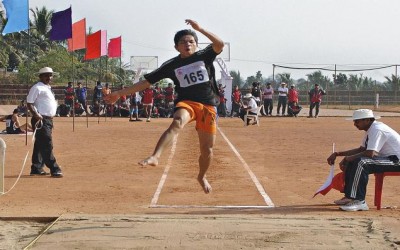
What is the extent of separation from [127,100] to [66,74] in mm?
22948

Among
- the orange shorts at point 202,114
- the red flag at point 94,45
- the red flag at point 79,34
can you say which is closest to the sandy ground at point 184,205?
the orange shorts at point 202,114

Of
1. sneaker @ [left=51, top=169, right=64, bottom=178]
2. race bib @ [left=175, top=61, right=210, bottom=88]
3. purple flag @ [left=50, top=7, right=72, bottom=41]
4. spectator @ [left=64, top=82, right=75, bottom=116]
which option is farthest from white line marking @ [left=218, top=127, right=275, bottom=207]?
spectator @ [left=64, top=82, right=75, bottom=116]

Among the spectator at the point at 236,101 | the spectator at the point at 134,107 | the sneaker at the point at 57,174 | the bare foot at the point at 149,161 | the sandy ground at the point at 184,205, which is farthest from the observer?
the spectator at the point at 236,101

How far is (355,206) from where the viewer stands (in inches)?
389

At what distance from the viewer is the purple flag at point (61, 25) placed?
82.7 feet

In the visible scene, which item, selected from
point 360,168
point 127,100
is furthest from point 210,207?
point 127,100

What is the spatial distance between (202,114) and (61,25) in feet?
58.3

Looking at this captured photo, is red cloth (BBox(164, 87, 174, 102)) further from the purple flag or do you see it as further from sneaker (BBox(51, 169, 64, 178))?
sneaker (BBox(51, 169, 64, 178))

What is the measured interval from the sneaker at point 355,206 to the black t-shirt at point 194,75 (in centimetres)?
244

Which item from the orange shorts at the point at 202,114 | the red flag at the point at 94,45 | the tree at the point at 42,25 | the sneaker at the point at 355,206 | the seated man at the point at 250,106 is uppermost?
the tree at the point at 42,25

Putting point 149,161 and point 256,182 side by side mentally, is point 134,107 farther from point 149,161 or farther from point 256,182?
point 149,161

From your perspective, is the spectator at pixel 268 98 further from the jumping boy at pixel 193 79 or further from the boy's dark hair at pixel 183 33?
the boy's dark hair at pixel 183 33

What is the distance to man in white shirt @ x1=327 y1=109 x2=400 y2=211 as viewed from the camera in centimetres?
989

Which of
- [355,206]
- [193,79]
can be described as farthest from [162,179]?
[193,79]
